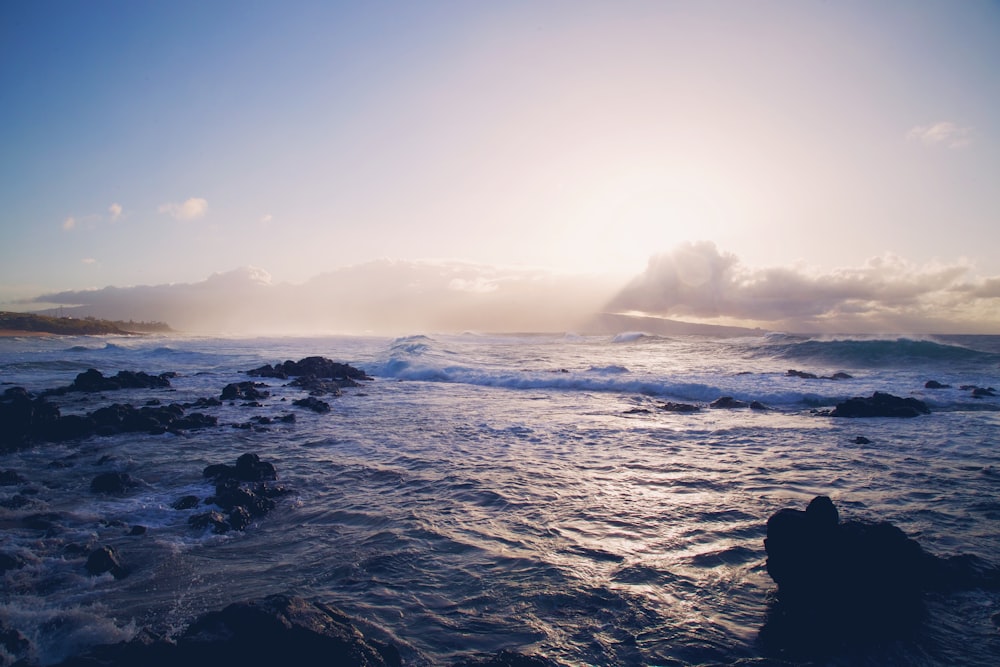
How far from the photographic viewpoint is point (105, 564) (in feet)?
17.5

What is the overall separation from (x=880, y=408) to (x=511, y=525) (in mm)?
15356

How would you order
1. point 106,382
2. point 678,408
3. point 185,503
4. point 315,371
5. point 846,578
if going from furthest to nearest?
point 315,371 < point 106,382 < point 678,408 < point 185,503 < point 846,578

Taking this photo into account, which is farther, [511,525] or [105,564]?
[511,525]

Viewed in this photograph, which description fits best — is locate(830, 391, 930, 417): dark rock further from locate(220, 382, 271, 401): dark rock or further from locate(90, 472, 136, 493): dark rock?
locate(220, 382, 271, 401): dark rock

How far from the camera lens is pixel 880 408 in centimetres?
1582

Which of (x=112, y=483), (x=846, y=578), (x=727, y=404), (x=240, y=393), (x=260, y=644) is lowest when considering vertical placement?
(x=240, y=393)

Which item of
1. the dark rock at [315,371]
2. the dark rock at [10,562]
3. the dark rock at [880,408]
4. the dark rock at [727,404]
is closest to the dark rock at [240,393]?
the dark rock at [315,371]

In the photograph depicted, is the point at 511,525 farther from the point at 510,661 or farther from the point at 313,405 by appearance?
the point at 313,405

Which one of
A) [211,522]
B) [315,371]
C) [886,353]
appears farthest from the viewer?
[886,353]

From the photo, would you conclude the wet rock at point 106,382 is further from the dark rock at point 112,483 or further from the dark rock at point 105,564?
the dark rock at point 105,564

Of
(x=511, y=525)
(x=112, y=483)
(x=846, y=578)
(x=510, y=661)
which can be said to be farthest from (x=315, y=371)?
(x=846, y=578)

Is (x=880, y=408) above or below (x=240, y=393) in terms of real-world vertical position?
above

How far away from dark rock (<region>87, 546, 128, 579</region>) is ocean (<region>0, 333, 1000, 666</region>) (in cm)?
12

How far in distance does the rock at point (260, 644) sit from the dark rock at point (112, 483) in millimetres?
5644
